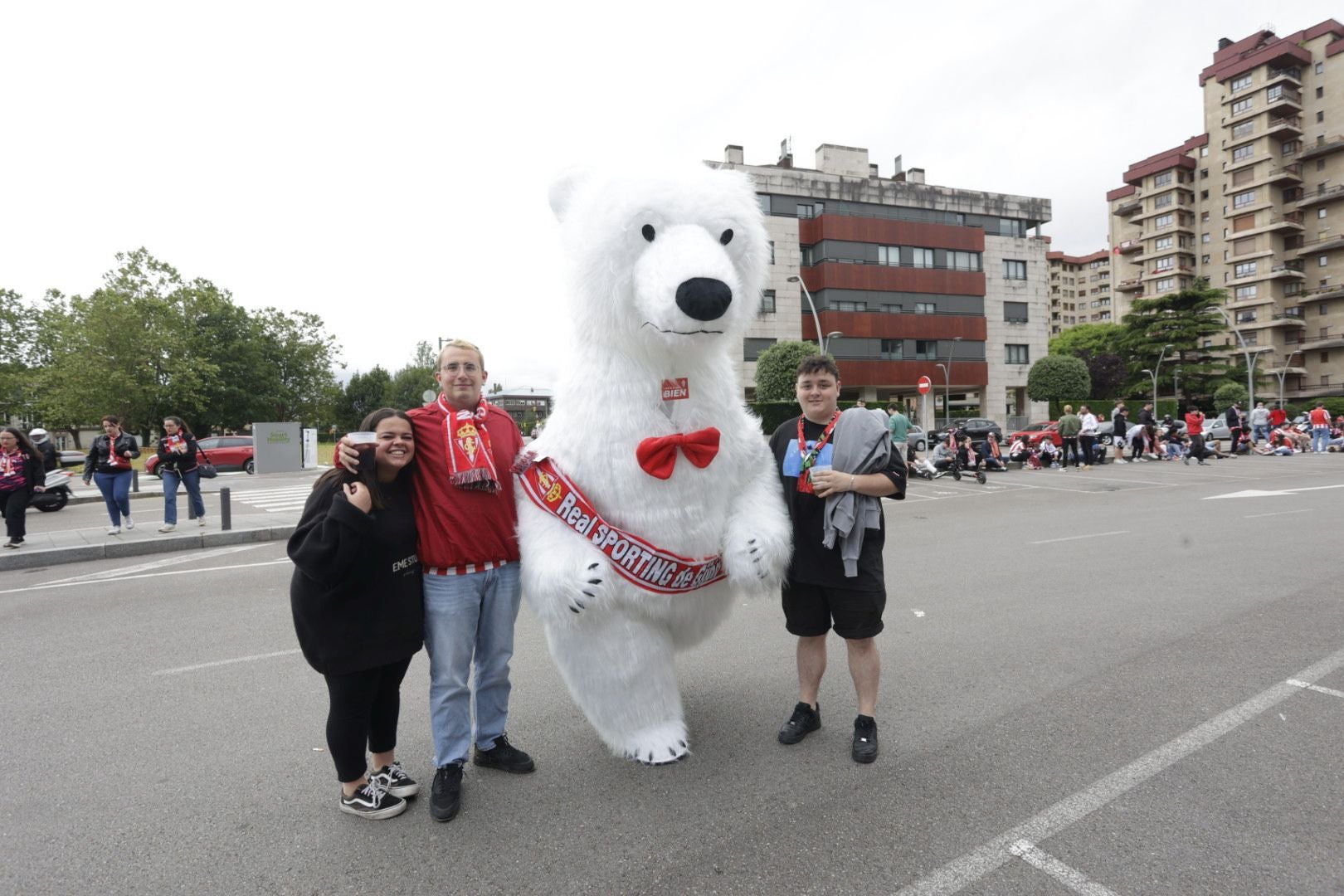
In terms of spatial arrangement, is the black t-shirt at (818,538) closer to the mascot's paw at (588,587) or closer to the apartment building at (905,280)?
the mascot's paw at (588,587)

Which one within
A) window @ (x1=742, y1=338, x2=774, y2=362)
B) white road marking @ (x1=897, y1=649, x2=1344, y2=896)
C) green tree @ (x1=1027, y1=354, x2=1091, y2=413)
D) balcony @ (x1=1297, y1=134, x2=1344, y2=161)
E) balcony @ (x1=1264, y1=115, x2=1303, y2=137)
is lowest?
white road marking @ (x1=897, y1=649, x2=1344, y2=896)

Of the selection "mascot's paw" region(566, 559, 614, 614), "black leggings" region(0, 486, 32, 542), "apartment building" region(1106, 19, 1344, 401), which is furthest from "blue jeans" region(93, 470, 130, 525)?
"apartment building" region(1106, 19, 1344, 401)

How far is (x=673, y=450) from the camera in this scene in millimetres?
2480

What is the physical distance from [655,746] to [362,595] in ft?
4.20

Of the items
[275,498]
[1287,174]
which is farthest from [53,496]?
[1287,174]

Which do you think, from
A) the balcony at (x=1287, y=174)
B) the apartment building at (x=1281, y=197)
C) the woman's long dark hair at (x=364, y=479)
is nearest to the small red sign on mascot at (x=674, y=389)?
the woman's long dark hair at (x=364, y=479)

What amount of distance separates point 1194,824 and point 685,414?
2.23m

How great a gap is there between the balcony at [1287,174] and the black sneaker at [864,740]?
68240 mm

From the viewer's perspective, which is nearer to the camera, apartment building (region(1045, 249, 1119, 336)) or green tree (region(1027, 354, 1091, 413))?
green tree (region(1027, 354, 1091, 413))

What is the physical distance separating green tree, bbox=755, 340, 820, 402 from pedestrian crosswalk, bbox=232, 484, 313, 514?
18157 millimetres

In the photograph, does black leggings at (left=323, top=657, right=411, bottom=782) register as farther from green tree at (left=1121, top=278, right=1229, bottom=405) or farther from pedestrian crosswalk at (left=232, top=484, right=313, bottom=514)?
green tree at (left=1121, top=278, right=1229, bottom=405)

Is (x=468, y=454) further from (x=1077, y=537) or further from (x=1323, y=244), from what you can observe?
(x=1323, y=244)

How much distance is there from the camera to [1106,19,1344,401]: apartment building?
50125 mm

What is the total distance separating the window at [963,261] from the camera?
137 ft
